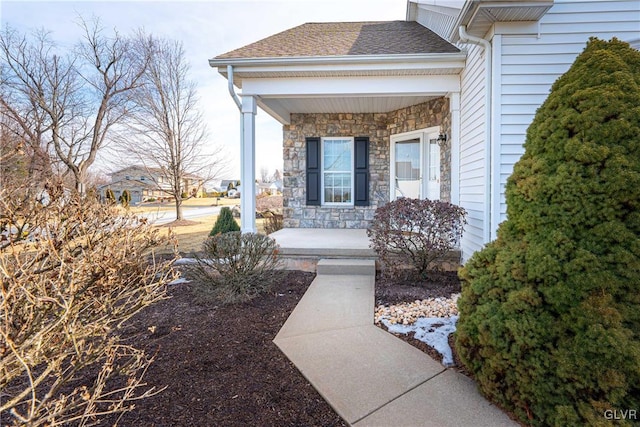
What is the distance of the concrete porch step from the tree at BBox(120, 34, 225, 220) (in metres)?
10.6

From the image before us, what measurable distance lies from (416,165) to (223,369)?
6.08 m

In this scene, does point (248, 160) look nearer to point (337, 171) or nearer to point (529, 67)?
point (337, 171)

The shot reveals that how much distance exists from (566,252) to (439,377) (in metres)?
1.14

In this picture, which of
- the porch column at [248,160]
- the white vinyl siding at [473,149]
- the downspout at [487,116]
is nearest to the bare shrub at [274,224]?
the porch column at [248,160]

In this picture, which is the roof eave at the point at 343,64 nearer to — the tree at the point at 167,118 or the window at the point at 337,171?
the window at the point at 337,171

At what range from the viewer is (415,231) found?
4.69m

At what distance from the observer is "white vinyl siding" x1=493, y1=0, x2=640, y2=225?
3850 mm

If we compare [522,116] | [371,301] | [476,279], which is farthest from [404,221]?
[476,279]

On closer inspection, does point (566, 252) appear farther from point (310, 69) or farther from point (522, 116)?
point (310, 69)

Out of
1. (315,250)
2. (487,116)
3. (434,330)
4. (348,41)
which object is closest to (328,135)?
(348,41)

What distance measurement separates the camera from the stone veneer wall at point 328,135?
7.96 metres

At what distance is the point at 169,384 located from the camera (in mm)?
2234

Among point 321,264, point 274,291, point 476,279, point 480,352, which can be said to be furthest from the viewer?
point 321,264

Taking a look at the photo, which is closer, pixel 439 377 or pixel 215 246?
pixel 439 377
